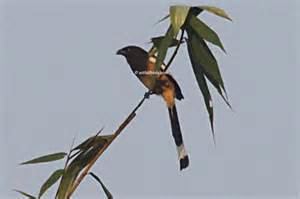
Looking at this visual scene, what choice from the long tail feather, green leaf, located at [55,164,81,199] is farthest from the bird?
green leaf, located at [55,164,81,199]

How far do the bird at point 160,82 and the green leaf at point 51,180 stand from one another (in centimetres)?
16

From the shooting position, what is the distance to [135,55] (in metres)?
0.87

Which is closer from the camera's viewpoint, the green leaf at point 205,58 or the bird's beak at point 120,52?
the green leaf at point 205,58

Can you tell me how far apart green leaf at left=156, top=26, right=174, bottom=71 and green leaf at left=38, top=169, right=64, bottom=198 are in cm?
20

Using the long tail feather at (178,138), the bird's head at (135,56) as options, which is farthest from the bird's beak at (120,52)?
the long tail feather at (178,138)

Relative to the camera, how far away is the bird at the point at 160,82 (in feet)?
2.74

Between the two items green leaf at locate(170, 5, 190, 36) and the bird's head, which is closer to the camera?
green leaf at locate(170, 5, 190, 36)

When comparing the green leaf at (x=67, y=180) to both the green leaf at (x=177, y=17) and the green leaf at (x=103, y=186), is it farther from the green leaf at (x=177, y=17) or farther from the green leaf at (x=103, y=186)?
the green leaf at (x=177, y=17)

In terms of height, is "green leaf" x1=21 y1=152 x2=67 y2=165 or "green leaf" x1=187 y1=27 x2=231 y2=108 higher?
"green leaf" x1=187 y1=27 x2=231 y2=108

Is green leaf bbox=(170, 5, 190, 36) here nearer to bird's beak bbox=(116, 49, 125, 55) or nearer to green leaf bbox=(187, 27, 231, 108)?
green leaf bbox=(187, 27, 231, 108)

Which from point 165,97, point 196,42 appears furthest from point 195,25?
point 165,97

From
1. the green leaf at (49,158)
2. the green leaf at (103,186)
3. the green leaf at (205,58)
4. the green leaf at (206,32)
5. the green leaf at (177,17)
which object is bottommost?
the green leaf at (103,186)

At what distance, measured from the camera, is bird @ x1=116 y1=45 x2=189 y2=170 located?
0.84 meters

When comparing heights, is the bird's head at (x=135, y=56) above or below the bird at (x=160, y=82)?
above
